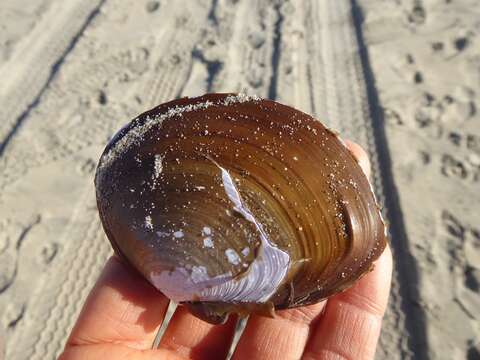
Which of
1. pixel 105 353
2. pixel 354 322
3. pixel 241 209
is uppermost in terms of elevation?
pixel 241 209

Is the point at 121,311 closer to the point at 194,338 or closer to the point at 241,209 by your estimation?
the point at 194,338

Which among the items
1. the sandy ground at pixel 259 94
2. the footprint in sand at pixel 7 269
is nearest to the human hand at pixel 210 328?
the sandy ground at pixel 259 94

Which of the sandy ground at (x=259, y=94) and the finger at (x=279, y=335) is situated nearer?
the finger at (x=279, y=335)

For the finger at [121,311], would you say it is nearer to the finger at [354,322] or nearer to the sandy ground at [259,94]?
the finger at [354,322]

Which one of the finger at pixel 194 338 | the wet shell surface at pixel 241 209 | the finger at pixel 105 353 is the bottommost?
the finger at pixel 194 338

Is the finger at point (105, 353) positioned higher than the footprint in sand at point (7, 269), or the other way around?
the finger at point (105, 353)

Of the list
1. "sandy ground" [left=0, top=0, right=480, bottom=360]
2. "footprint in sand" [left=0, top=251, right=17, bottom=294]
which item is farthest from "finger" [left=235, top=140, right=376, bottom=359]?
"footprint in sand" [left=0, top=251, right=17, bottom=294]

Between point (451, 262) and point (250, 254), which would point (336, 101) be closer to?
point (451, 262)

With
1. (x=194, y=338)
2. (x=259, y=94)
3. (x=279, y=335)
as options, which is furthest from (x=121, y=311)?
(x=259, y=94)
